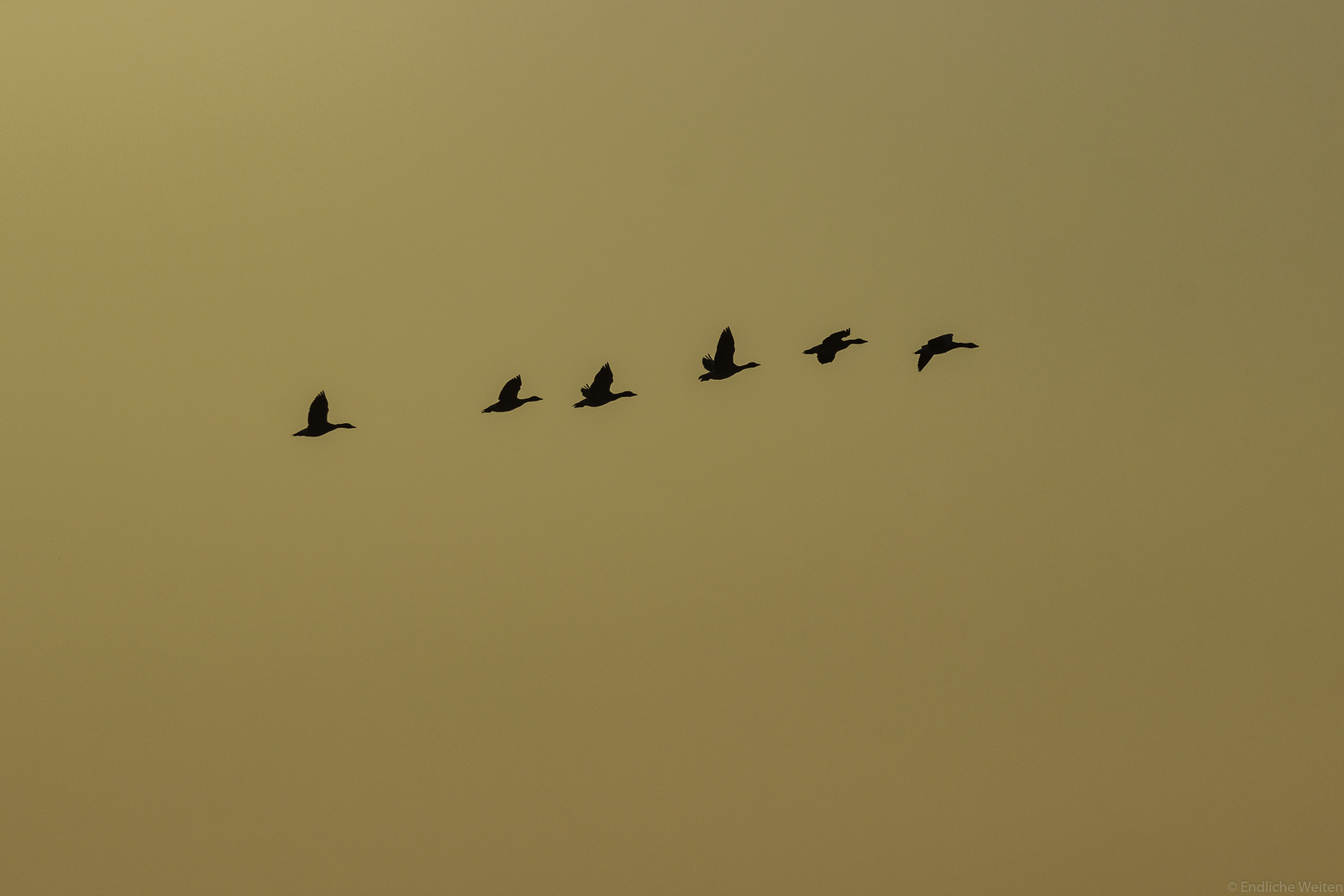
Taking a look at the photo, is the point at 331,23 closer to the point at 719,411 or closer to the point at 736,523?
the point at 719,411

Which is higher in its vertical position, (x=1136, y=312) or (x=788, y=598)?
(x=1136, y=312)

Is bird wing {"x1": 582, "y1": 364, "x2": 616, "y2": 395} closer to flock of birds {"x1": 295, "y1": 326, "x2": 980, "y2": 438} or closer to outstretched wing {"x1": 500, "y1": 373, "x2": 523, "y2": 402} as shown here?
flock of birds {"x1": 295, "y1": 326, "x2": 980, "y2": 438}

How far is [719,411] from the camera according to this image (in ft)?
12.7

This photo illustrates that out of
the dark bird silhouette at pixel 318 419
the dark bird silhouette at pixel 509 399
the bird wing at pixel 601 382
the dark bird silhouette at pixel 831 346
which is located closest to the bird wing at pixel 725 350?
the dark bird silhouette at pixel 831 346

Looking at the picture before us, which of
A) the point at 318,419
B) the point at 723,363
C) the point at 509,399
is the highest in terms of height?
the point at 723,363

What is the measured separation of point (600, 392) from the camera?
3732mm

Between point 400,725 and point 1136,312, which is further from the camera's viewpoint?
point 1136,312

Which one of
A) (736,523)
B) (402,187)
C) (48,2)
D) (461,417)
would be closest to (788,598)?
(736,523)

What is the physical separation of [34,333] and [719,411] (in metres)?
2.49

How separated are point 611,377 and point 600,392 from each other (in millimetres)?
65

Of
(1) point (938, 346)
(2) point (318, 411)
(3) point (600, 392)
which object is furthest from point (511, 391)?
(1) point (938, 346)

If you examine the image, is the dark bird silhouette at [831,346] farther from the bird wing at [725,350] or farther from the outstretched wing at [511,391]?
the outstretched wing at [511,391]

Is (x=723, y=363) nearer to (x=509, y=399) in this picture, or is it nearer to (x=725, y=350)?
(x=725, y=350)

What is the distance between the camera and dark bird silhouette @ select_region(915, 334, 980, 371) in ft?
12.3
